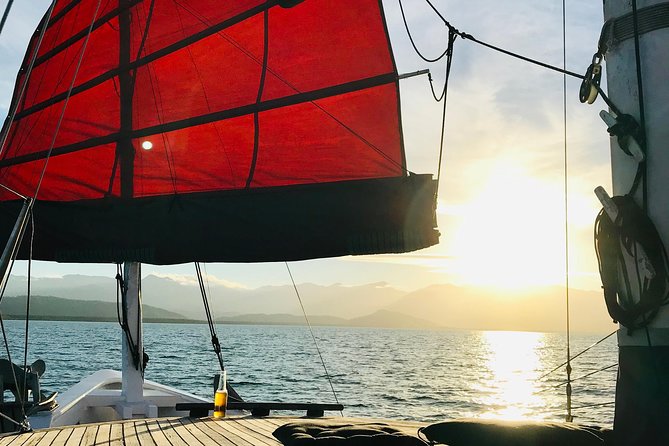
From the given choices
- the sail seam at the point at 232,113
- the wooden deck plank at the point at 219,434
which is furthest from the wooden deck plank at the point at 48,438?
the sail seam at the point at 232,113

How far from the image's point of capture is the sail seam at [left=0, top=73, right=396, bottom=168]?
20.8 ft

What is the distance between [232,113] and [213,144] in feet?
1.14

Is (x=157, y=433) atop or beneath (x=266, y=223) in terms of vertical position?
beneath

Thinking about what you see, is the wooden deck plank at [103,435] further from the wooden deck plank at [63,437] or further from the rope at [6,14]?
the rope at [6,14]

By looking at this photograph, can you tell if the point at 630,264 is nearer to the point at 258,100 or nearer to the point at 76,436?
the point at 76,436

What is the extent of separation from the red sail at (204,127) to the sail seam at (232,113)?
0.01m

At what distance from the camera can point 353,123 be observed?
21.0 ft

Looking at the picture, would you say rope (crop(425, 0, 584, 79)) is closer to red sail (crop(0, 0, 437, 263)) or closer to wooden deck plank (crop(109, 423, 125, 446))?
red sail (crop(0, 0, 437, 263))

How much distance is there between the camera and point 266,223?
5.32m

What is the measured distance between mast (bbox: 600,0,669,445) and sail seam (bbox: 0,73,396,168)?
318 centimetres

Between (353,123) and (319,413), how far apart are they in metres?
2.54

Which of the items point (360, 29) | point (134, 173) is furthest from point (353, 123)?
point (134, 173)

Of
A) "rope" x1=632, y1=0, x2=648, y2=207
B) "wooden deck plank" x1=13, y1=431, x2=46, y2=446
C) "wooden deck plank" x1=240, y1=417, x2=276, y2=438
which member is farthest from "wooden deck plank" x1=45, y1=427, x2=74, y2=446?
"rope" x1=632, y1=0, x2=648, y2=207

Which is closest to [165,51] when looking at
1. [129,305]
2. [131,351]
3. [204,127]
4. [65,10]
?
[204,127]
